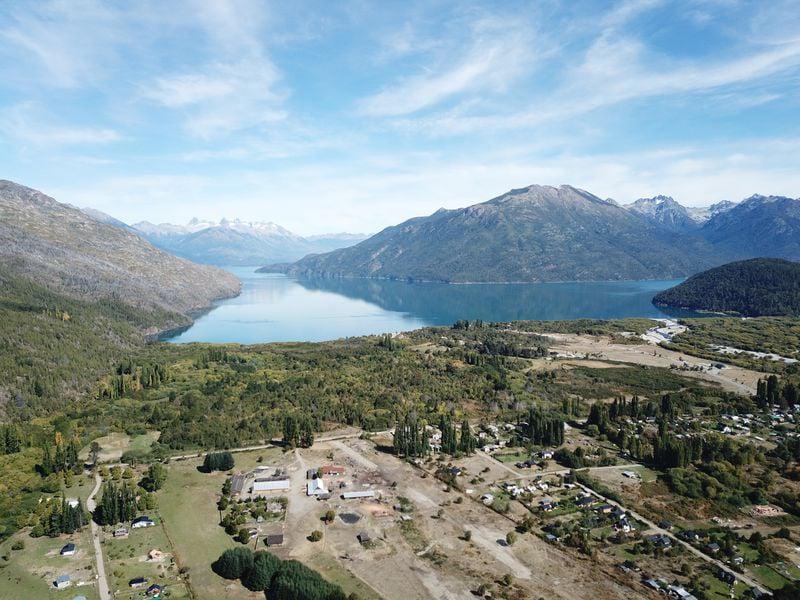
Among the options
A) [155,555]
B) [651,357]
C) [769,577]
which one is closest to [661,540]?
[769,577]

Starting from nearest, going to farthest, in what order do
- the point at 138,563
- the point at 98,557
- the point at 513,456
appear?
the point at 138,563, the point at 98,557, the point at 513,456

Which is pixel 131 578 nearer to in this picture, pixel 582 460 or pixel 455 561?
pixel 455 561

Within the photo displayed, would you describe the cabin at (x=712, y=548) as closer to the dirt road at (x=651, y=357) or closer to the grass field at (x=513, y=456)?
the grass field at (x=513, y=456)

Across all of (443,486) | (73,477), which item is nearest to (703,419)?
(443,486)

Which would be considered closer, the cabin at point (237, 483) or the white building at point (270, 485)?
the cabin at point (237, 483)

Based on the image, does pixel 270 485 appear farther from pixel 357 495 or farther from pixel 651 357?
pixel 651 357

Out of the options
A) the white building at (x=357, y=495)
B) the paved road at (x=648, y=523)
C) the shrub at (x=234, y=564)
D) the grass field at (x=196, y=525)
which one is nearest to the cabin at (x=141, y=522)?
the grass field at (x=196, y=525)

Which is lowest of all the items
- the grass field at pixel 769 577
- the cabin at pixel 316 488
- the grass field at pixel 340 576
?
the grass field at pixel 340 576
